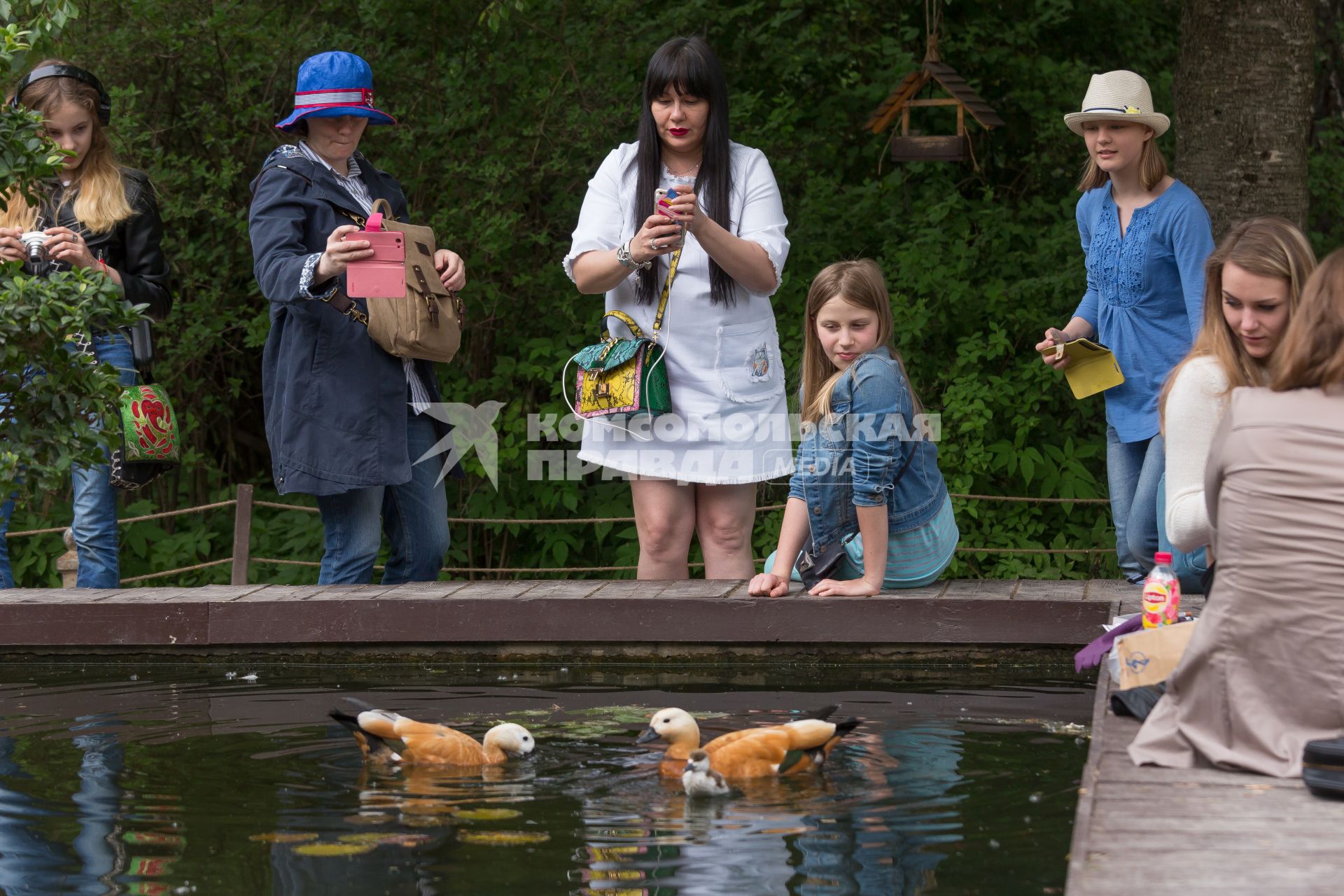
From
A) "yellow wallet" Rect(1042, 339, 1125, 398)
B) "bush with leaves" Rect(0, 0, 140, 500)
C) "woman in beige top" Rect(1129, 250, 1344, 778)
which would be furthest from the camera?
"yellow wallet" Rect(1042, 339, 1125, 398)

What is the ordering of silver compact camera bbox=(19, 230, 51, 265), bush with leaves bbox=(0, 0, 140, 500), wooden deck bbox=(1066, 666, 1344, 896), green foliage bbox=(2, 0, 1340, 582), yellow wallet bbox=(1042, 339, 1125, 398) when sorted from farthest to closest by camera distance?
green foliage bbox=(2, 0, 1340, 582), silver compact camera bbox=(19, 230, 51, 265), yellow wallet bbox=(1042, 339, 1125, 398), bush with leaves bbox=(0, 0, 140, 500), wooden deck bbox=(1066, 666, 1344, 896)

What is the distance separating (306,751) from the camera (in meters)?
4.66

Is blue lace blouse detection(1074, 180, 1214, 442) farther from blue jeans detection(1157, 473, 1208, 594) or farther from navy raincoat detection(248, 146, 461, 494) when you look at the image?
navy raincoat detection(248, 146, 461, 494)

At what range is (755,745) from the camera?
13.8ft

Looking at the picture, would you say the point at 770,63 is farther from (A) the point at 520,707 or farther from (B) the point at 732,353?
(A) the point at 520,707

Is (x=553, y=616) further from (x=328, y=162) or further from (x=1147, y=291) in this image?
(x=1147, y=291)

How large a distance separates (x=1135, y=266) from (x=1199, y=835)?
3341 millimetres

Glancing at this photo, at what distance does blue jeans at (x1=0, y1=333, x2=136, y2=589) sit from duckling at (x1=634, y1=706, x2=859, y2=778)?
3040mm

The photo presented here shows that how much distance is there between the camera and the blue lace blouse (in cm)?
587

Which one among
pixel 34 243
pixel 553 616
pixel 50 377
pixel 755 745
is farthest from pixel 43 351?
pixel 755 745

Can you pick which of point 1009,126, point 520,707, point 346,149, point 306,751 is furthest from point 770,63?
point 306,751

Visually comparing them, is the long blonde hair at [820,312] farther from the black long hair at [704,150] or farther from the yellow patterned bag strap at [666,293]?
the yellow patterned bag strap at [666,293]

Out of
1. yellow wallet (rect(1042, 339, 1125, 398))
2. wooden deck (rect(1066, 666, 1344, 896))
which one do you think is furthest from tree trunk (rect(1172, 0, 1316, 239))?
wooden deck (rect(1066, 666, 1344, 896))

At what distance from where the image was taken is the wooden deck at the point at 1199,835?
271cm
